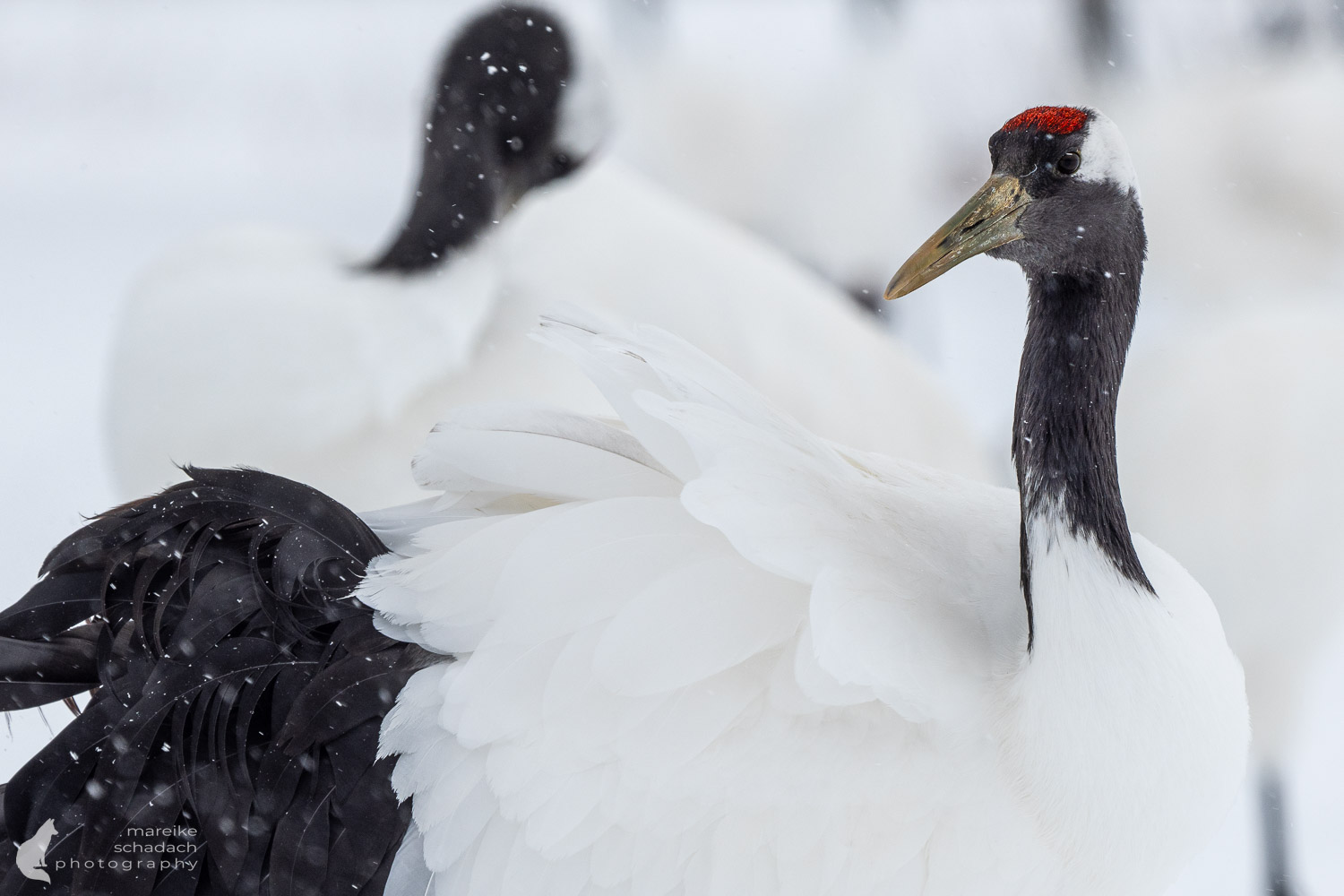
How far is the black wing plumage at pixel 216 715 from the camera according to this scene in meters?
0.90

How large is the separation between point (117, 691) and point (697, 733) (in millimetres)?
474

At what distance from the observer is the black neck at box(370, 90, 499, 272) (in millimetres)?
1484

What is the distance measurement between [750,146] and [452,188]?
1.50 metres

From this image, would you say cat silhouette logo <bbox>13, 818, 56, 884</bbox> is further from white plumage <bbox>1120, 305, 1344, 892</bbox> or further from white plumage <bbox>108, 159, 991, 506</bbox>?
white plumage <bbox>1120, 305, 1344, 892</bbox>

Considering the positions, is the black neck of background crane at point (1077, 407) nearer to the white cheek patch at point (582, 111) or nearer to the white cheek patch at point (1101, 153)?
the white cheek patch at point (1101, 153)

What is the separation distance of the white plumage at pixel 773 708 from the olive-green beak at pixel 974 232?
6.9 inches

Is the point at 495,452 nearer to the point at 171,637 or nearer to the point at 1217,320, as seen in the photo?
the point at 171,637

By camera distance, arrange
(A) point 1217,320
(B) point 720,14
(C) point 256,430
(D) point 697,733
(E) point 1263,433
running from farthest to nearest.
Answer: (B) point 720,14 → (A) point 1217,320 → (E) point 1263,433 → (C) point 256,430 → (D) point 697,733

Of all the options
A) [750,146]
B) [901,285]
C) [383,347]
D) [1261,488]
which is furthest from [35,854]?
[750,146]

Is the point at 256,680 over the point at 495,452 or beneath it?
beneath

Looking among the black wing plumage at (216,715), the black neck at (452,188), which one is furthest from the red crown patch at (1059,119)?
the black neck at (452,188)

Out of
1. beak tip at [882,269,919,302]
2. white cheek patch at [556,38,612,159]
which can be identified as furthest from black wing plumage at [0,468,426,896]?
white cheek patch at [556,38,612,159]

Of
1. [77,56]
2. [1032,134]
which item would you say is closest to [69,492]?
[1032,134]

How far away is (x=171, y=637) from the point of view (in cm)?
96
